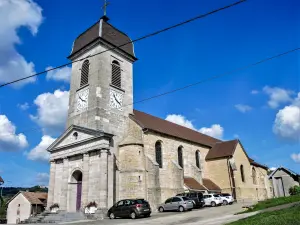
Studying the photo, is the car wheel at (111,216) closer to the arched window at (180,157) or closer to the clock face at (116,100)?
the clock face at (116,100)

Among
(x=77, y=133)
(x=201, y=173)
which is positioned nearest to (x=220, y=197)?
(x=201, y=173)

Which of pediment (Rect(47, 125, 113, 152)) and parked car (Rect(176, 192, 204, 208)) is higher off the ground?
pediment (Rect(47, 125, 113, 152))

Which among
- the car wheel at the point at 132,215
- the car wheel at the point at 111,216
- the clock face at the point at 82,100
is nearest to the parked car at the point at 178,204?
the car wheel at the point at 132,215

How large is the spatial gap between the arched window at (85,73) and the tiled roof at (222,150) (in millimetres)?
18022

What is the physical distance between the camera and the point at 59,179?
2777 cm

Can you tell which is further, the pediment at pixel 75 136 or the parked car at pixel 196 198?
the pediment at pixel 75 136

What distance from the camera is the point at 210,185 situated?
3416 cm

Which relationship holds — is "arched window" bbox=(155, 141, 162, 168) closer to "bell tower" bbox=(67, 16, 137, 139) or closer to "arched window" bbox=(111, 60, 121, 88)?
"bell tower" bbox=(67, 16, 137, 139)

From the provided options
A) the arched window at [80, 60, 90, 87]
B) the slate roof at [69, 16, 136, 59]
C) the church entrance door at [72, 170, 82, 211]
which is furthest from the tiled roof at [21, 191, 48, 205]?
the slate roof at [69, 16, 136, 59]

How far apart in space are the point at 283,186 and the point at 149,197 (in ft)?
62.8

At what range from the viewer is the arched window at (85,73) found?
1170 inches

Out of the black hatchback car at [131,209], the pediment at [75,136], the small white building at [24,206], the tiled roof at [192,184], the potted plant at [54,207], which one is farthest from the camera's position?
the small white building at [24,206]

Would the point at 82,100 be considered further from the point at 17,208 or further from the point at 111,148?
the point at 17,208

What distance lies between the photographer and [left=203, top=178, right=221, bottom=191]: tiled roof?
3331cm
